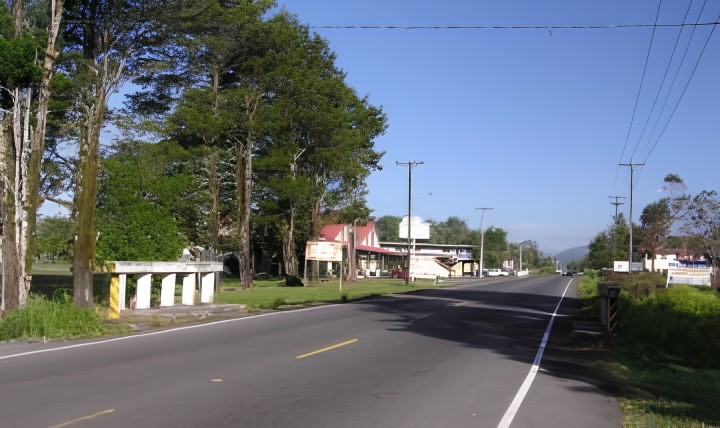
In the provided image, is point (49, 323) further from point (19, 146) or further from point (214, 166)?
point (214, 166)

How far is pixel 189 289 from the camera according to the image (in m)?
26.5

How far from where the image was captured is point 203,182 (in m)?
52.4

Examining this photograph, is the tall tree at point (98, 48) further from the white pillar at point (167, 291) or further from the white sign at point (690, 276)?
the white sign at point (690, 276)

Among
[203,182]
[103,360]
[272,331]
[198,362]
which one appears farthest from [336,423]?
[203,182]

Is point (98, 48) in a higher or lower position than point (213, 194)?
higher

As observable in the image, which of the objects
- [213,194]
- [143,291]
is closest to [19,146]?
[143,291]

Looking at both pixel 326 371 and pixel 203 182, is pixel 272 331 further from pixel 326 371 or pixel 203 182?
pixel 203 182

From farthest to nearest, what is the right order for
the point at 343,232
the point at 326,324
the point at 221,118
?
the point at 343,232 → the point at 221,118 → the point at 326,324

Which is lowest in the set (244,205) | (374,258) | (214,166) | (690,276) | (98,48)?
(690,276)

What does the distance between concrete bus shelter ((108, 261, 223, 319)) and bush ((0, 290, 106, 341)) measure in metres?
2.78

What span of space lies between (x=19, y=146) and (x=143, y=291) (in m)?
6.52

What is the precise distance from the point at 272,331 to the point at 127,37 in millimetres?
16686

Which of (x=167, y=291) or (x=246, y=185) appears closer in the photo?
(x=167, y=291)

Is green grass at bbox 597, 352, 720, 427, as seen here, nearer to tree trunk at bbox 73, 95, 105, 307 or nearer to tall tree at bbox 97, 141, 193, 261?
tree trunk at bbox 73, 95, 105, 307
